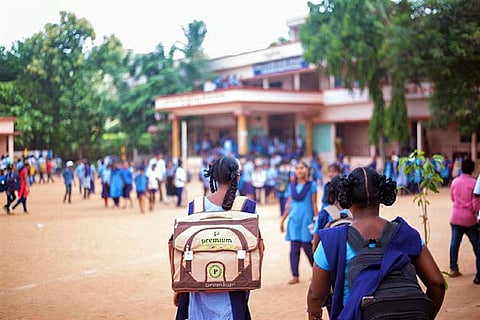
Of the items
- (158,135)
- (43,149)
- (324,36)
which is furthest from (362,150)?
(43,149)

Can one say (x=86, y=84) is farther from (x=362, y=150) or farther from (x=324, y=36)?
(x=362, y=150)

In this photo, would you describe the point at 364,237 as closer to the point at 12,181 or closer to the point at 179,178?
A: the point at 12,181

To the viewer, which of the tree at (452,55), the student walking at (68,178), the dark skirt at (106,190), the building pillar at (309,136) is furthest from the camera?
the building pillar at (309,136)

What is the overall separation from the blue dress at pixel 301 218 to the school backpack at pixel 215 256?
3795 mm

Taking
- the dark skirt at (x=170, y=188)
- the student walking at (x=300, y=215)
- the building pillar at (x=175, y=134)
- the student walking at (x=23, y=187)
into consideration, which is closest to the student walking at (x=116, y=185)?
the dark skirt at (x=170, y=188)

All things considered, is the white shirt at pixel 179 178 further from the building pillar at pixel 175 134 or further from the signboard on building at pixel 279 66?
the signboard on building at pixel 279 66

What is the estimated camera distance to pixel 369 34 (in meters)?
21.4

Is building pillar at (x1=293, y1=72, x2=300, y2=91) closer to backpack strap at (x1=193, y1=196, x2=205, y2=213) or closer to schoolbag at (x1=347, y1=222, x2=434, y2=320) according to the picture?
backpack strap at (x1=193, y1=196, x2=205, y2=213)

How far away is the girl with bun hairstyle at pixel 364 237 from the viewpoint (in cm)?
261

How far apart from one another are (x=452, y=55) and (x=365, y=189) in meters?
15.5

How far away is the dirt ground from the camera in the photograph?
5961 millimetres

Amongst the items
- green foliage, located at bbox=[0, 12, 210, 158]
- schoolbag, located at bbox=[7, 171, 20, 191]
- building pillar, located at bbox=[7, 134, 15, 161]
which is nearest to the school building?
green foliage, located at bbox=[0, 12, 210, 158]

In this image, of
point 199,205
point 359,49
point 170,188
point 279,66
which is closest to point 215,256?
point 199,205

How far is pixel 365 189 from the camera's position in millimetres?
2695
